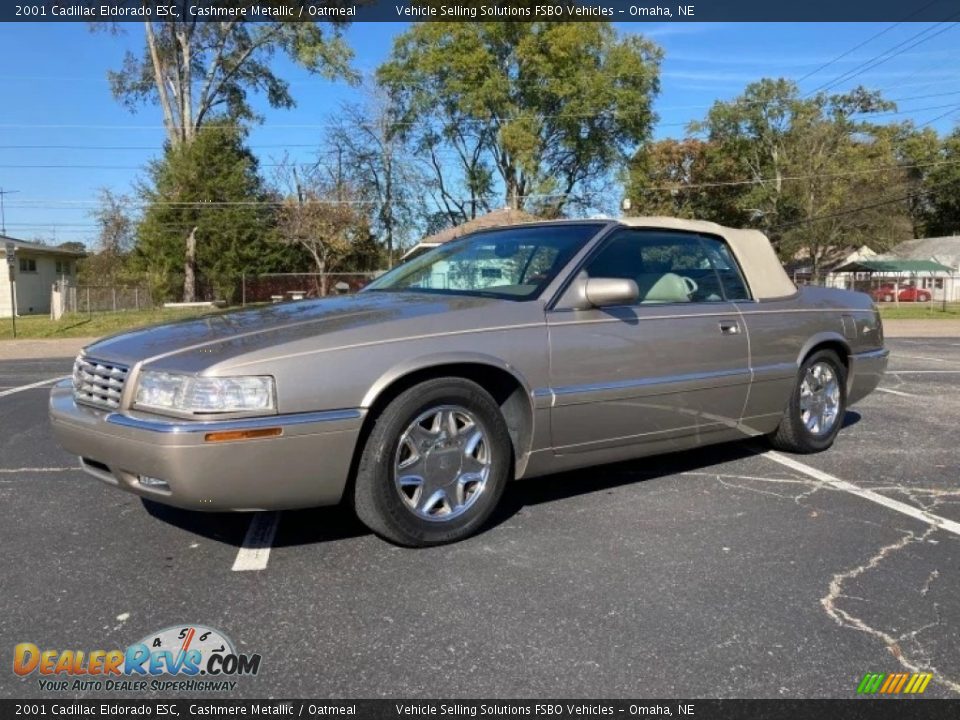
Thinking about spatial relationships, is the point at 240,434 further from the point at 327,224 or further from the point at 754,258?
the point at 327,224

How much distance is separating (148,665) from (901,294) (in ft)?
187

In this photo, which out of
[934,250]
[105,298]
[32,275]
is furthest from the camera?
[934,250]

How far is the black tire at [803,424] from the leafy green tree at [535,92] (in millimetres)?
40040

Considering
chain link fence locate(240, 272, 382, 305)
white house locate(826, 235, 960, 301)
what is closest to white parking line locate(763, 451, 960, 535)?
chain link fence locate(240, 272, 382, 305)

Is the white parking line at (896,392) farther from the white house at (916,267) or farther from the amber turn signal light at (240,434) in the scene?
the white house at (916,267)

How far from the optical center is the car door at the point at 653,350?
4.06 metres

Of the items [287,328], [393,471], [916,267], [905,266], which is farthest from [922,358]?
[916,267]

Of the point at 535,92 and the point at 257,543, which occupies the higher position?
the point at 535,92

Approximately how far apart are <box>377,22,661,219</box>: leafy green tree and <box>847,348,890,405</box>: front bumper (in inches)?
1559

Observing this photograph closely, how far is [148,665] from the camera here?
2.68 m

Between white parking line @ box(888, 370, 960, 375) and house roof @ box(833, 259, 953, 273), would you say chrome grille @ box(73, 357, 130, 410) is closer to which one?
white parking line @ box(888, 370, 960, 375)

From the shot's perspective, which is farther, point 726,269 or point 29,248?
point 29,248
